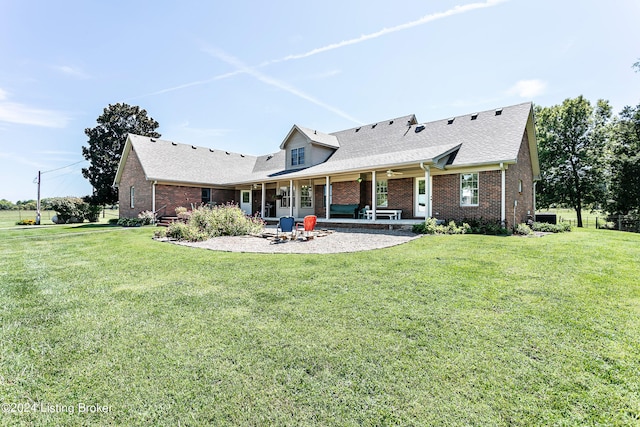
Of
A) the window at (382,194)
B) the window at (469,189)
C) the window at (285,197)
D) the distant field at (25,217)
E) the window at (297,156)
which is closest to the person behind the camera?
the window at (469,189)

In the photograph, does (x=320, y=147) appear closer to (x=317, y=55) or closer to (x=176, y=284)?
(x=317, y=55)

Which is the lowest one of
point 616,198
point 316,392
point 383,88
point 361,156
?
point 316,392

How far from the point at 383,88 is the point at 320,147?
5.82 meters

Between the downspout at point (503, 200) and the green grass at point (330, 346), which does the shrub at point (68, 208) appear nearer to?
the green grass at point (330, 346)

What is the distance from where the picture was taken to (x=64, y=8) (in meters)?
11.1

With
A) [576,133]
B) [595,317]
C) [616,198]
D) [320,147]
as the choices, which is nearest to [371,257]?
[595,317]

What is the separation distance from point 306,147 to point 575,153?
79.7 ft

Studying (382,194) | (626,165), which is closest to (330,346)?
(382,194)

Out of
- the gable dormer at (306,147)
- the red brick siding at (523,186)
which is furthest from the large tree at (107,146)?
the red brick siding at (523,186)

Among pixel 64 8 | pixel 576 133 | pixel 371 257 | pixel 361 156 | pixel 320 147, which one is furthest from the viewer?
pixel 576 133

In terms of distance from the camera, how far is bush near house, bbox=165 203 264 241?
468 inches

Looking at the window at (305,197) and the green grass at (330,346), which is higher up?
the window at (305,197)

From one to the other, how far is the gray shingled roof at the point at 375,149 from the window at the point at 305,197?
1.53 m

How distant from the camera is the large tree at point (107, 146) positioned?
98.8 ft
